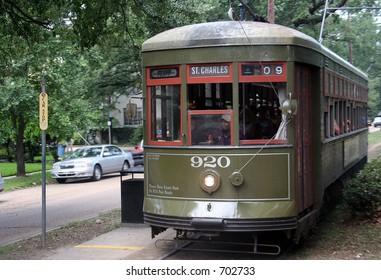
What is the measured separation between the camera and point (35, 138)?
28516 millimetres

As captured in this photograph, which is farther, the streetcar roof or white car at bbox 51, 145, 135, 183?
white car at bbox 51, 145, 135, 183

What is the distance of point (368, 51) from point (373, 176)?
135 ft

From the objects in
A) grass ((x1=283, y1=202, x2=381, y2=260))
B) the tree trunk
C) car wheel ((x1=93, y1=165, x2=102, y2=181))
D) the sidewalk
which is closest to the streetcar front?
grass ((x1=283, y1=202, x2=381, y2=260))

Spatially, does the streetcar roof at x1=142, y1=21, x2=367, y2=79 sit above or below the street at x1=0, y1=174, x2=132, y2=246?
above

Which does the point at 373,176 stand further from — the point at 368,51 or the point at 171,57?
the point at 368,51

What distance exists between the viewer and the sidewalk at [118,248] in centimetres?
800

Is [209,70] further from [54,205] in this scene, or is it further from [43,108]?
[54,205]

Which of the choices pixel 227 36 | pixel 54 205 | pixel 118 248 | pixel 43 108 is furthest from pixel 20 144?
pixel 227 36

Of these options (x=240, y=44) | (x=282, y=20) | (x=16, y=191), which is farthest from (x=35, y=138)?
(x=240, y=44)

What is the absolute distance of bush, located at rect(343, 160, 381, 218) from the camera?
8.65 meters

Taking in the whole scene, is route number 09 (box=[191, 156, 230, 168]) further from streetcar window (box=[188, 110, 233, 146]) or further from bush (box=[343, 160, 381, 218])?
bush (box=[343, 160, 381, 218])

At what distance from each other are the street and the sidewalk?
190 cm

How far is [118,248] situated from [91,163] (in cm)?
1331

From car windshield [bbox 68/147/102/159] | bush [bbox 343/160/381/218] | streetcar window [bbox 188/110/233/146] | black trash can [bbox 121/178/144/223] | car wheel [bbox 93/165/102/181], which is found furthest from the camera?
car windshield [bbox 68/147/102/159]
